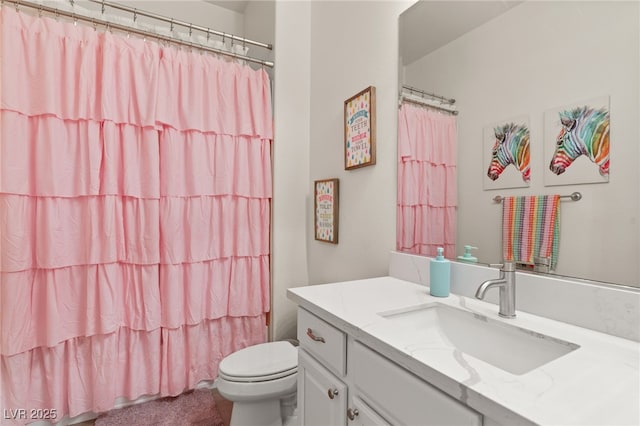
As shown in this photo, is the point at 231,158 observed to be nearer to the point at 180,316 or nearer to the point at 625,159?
the point at 180,316

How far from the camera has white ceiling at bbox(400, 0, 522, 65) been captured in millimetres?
1069

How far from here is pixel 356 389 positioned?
0.83 meters

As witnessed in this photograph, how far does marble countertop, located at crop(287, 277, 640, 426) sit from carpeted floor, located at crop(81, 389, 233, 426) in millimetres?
1246

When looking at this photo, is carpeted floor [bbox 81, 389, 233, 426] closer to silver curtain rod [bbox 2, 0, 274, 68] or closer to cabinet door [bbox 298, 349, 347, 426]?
cabinet door [bbox 298, 349, 347, 426]

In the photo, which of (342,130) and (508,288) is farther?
(342,130)

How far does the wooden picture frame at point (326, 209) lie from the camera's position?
179 cm

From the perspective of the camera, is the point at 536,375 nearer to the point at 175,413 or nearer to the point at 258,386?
the point at 258,386

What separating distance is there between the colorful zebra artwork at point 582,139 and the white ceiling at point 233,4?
2573 millimetres

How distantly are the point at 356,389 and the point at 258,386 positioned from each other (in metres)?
0.75

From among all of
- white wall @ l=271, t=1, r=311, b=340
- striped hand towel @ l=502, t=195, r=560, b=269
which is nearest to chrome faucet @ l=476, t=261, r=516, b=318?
striped hand towel @ l=502, t=195, r=560, b=269

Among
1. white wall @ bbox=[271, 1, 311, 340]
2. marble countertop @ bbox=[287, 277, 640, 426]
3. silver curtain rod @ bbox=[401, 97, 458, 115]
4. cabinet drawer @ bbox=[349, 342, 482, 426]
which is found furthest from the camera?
white wall @ bbox=[271, 1, 311, 340]

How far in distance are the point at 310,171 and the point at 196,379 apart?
1551mm

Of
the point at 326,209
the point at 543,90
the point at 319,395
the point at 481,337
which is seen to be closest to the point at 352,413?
the point at 319,395

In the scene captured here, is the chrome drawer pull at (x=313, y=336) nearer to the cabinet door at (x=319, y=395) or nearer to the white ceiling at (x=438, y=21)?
the cabinet door at (x=319, y=395)
